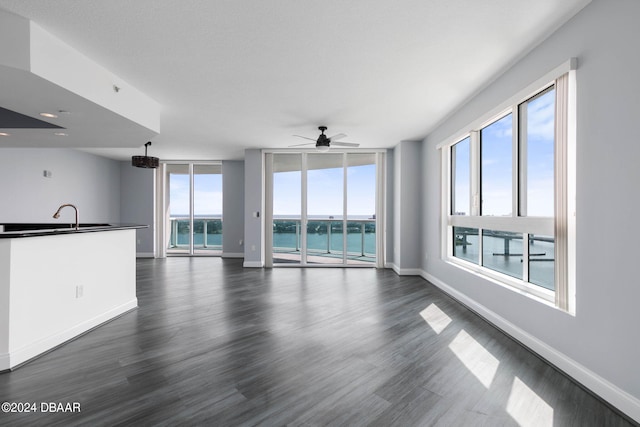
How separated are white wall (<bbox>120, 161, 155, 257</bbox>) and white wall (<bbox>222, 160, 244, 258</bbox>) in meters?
2.00

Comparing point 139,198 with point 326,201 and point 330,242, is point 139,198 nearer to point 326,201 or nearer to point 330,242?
point 326,201

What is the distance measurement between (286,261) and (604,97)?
20.8 feet

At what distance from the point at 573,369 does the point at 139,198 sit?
942 cm

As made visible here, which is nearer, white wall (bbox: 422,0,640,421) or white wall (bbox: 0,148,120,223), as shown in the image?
white wall (bbox: 422,0,640,421)

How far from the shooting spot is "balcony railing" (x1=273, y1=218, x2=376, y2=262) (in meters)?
7.09

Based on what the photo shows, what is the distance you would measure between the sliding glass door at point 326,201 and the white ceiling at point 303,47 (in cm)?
259

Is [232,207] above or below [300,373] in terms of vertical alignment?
above

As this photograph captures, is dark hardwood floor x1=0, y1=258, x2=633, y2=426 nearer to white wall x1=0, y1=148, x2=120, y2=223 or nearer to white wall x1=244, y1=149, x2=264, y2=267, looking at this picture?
white wall x1=244, y1=149, x2=264, y2=267

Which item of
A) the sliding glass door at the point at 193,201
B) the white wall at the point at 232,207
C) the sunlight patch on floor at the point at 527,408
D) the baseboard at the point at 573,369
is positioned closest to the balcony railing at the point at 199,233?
the sliding glass door at the point at 193,201

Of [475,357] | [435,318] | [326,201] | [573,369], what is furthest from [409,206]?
[573,369]

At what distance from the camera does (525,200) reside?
3.01 meters

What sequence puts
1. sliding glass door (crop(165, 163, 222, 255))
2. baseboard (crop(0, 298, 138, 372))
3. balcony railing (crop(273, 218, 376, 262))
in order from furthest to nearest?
sliding glass door (crop(165, 163, 222, 255)), balcony railing (crop(273, 218, 376, 262)), baseboard (crop(0, 298, 138, 372))

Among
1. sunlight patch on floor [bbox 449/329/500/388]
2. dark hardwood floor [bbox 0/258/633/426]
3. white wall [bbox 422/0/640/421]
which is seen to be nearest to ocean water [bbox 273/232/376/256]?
dark hardwood floor [bbox 0/258/633/426]

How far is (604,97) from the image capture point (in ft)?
6.55
